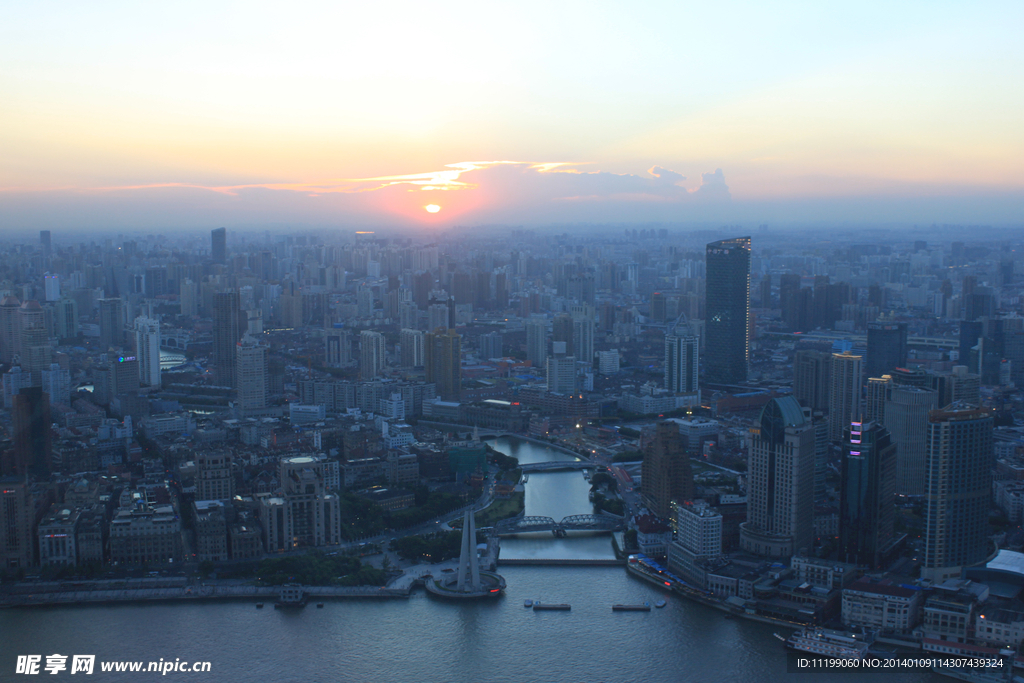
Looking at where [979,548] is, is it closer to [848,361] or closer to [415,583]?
[415,583]

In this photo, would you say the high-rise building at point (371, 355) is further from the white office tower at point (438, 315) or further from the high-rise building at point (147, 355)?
the white office tower at point (438, 315)

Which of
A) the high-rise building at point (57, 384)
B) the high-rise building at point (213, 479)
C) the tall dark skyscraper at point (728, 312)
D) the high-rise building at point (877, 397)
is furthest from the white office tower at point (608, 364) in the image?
the high-rise building at point (213, 479)

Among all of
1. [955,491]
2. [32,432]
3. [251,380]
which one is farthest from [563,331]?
[955,491]

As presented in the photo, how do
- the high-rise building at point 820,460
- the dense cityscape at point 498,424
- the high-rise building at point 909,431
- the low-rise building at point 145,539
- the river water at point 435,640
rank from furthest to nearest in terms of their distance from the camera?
1. the high-rise building at point 909,431
2. the high-rise building at point 820,460
3. the low-rise building at point 145,539
4. the dense cityscape at point 498,424
5. the river water at point 435,640

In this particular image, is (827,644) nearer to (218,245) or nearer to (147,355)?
(147,355)

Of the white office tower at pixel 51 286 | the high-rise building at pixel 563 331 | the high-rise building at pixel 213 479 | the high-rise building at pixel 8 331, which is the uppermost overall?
the white office tower at pixel 51 286

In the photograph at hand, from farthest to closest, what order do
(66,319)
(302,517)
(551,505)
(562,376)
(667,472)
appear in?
(66,319), (562,376), (551,505), (667,472), (302,517)

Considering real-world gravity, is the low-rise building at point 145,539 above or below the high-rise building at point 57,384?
below

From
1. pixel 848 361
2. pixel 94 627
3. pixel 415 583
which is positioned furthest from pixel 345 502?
pixel 848 361
